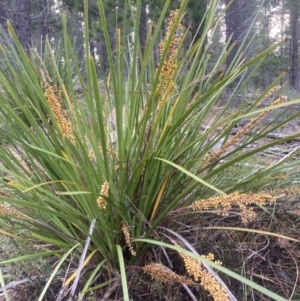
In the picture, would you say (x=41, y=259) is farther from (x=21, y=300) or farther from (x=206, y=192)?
(x=206, y=192)

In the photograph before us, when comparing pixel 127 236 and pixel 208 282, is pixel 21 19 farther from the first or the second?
pixel 208 282

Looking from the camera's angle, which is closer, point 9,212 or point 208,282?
point 208,282

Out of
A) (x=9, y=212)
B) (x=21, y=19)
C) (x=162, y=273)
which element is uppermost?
(x=21, y=19)

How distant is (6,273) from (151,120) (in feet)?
2.06

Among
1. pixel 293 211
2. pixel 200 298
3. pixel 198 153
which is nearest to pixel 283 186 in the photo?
pixel 293 211

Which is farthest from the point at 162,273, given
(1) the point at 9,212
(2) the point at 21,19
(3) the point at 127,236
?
(2) the point at 21,19

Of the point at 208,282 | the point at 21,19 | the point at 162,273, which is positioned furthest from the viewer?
the point at 21,19

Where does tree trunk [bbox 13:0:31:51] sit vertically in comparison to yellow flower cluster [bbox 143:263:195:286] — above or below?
above

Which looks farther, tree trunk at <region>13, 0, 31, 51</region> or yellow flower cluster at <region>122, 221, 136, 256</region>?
tree trunk at <region>13, 0, 31, 51</region>

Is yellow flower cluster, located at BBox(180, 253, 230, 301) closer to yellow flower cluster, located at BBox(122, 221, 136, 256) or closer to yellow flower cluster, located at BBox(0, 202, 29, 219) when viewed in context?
yellow flower cluster, located at BBox(122, 221, 136, 256)

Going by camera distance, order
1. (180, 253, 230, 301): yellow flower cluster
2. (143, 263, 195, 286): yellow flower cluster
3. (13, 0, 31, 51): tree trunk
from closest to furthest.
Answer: (180, 253, 230, 301): yellow flower cluster, (143, 263, 195, 286): yellow flower cluster, (13, 0, 31, 51): tree trunk

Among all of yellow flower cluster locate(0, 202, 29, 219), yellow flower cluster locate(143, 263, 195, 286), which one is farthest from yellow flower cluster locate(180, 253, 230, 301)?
yellow flower cluster locate(0, 202, 29, 219)

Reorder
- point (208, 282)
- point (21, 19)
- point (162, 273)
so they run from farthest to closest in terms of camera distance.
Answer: point (21, 19), point (162, 273), point (208, 282)

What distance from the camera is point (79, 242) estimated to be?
84 centimetres
